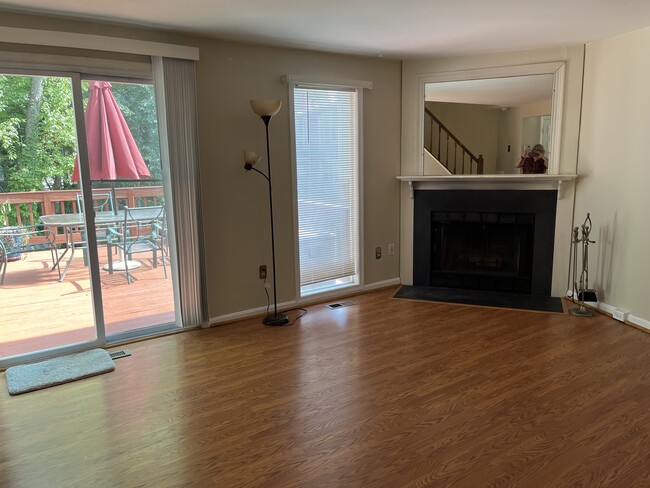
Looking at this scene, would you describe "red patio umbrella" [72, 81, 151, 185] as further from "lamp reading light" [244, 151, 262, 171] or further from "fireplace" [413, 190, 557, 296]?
"fireplace" [413, 190, 557, 296]

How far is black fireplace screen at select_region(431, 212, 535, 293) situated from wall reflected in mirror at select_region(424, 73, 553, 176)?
491 mm

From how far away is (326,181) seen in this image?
15.1 ft

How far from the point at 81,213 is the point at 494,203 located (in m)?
3.70

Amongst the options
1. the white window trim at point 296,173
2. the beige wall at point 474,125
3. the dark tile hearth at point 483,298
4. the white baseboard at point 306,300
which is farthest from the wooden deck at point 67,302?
the beige wall at point 474,125

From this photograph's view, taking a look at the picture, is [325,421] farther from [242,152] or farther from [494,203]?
[494,203]

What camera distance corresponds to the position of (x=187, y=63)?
3.61m

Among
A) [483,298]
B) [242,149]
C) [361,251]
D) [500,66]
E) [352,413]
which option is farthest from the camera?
[361,251]

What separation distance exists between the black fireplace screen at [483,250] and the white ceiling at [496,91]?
1.11 meters

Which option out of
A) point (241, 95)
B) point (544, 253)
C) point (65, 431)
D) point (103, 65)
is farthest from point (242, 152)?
point (544, 253)

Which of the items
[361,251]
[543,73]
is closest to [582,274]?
[543,73]

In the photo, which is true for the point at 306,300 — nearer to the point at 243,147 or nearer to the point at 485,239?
the point at 243,147

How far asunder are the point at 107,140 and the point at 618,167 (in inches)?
161

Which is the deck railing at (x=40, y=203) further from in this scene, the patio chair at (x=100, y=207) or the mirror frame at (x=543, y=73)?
the mirror frame at (x=543, y=73)

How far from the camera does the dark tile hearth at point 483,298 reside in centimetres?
439
